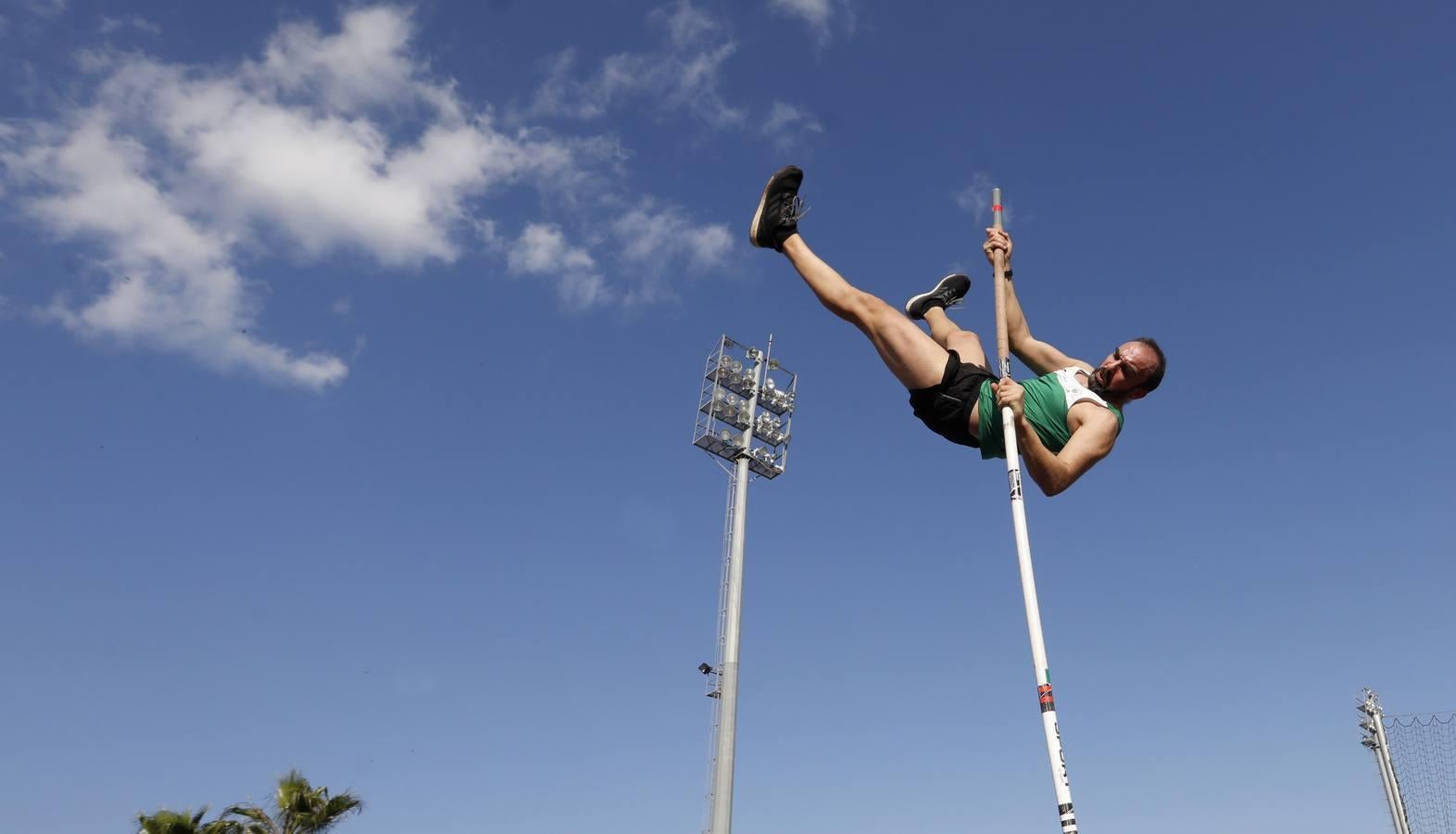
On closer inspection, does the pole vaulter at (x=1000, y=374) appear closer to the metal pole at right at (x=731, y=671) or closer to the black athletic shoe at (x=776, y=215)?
the black athletic shoe at (x=776, y=215)

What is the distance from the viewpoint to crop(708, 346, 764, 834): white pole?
758 inches

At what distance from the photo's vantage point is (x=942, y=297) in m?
7.86

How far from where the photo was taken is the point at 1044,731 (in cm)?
523

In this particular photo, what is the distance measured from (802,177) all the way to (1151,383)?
268cm

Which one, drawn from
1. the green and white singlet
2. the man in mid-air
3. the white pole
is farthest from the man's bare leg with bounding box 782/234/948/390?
the white pole

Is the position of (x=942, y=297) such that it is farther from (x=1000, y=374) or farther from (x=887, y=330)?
(x=1000, y=374)

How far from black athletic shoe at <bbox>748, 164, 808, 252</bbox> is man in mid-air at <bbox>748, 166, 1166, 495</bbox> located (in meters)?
0.37

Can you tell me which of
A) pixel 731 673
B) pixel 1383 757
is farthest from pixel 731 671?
pixel 1383 757

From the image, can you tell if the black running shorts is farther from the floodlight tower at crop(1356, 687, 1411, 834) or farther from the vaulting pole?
the floodlight tower at crop(1356, 687, 1411, 834)

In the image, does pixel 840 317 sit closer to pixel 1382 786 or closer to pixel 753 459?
pixel 753 459

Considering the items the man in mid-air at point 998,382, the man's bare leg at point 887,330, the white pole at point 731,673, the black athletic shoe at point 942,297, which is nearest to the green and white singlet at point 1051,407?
the man in mid-air at point 998,382

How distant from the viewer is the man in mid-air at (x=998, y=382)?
6.45 m

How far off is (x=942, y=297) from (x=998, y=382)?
1.70 m

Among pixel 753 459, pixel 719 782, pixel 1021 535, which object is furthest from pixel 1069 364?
pixel 753 459
